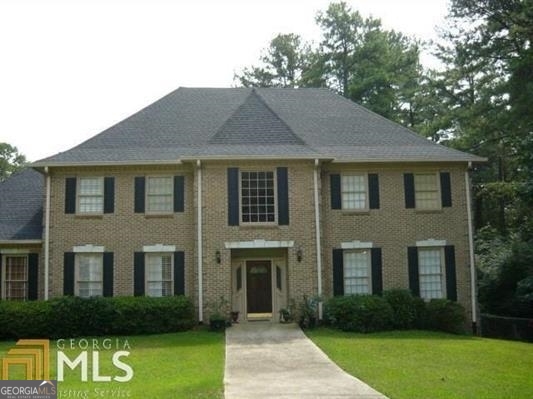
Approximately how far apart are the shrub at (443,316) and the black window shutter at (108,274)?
10164 millimetres

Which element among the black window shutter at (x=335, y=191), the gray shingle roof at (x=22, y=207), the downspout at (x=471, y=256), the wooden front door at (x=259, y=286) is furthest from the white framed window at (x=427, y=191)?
the gray shingle roof at (x=22, y=207)

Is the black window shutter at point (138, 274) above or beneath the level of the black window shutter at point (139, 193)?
beneath

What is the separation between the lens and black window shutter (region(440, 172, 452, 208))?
69.1 feet

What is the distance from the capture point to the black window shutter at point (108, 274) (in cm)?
2014

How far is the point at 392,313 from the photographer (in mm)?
18734

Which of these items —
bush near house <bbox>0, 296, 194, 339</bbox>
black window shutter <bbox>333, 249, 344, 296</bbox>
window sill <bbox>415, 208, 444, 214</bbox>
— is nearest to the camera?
bush near house <bbox>0, 296, 194, 339</bbox>

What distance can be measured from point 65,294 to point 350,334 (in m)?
9.27

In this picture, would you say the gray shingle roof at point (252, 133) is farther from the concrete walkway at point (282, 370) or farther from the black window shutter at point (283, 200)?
the concrete walkway at point (282, 370)

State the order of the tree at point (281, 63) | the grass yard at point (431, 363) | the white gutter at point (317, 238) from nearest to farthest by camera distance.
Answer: the grass yard at point (431, 363) < the white gutter at point (317, 238) < the tree at point (281, 63)

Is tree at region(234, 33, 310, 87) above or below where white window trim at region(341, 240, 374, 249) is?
above

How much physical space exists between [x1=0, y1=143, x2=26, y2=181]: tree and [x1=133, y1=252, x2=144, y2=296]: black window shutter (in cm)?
3446

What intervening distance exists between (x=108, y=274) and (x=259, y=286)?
5041mm

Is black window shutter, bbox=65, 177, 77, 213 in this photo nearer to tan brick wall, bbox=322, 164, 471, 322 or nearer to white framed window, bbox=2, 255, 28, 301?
white framed window, bbox=2, 255, 28, 301

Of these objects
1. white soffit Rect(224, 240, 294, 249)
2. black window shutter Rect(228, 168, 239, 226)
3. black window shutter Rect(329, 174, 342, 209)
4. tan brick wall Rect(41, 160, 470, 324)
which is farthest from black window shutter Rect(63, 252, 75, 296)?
black window shutter Rect(329, 174, 342, 209)
